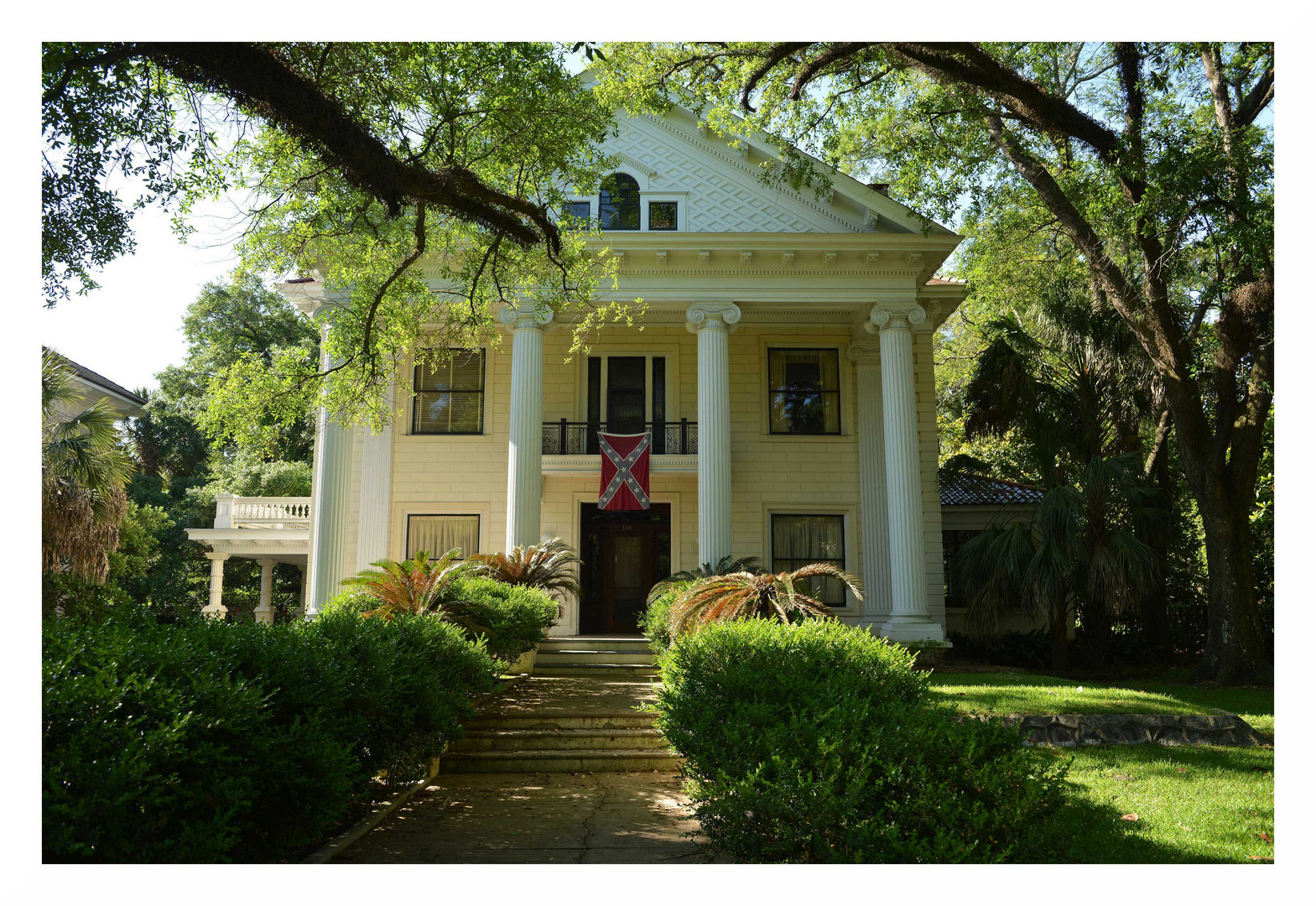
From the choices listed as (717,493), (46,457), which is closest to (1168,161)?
(717,493)

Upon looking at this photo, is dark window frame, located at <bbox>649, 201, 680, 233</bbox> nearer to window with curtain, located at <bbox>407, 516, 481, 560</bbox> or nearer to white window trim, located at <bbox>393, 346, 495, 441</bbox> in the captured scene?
white window trim, located at <bbox>393, 346, 495, 441</bbox>

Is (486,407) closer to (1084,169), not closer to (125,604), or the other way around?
(1084,169)

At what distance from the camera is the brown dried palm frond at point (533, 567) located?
45.2ft

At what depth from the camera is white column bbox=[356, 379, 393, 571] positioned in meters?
16.6

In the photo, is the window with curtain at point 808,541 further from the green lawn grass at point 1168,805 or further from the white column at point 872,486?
the green lawn grass at point 1168,805

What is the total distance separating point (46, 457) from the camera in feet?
42.1

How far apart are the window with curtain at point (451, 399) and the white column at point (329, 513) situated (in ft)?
7.23

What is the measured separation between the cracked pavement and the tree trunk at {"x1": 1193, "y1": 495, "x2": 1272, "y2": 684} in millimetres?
9444

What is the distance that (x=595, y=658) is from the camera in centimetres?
1402

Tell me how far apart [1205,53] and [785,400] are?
8.87m

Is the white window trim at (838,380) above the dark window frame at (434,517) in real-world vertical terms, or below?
above

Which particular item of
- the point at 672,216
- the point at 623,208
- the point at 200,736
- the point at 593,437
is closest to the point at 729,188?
the point at 672,216

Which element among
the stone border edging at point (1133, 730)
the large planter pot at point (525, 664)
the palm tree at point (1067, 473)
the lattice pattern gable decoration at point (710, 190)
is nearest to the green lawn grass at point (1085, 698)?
the stone border edging at point (1133, 730)

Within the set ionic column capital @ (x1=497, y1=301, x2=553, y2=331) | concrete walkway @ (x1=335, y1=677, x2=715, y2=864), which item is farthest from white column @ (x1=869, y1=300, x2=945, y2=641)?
concrete walkway @ (x1=335, y1=677, x2=715, y2=864)
